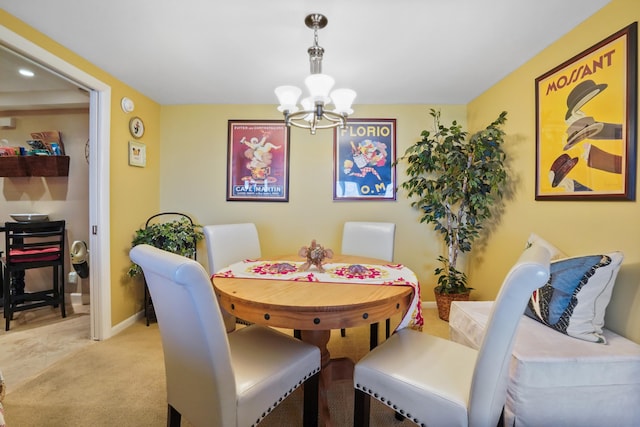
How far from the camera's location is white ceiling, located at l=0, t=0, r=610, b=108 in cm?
162

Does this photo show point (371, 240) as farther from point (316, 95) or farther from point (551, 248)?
point (316, 95)

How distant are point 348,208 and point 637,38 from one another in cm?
229

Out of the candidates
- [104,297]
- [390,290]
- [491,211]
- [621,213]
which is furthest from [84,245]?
[621,213]

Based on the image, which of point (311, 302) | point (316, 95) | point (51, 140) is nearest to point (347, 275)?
Result: point (311, 302)

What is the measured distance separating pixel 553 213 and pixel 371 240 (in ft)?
4.30

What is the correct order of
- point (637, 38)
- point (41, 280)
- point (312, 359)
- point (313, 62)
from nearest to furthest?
point (312, 359)
point (637, 38)
point (313, 62)
point (41, 280)

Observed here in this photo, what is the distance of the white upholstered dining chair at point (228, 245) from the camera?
7.06 ft

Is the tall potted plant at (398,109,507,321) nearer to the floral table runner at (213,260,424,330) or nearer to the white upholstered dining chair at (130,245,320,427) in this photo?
the floral table runner at (213,260,424,330)

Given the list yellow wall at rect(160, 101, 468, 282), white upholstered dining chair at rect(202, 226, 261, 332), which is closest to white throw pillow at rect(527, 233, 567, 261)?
yellow wall at rect(160, 101, 468, 282)

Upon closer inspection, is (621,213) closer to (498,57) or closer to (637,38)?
(637,38)

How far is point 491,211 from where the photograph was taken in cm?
269

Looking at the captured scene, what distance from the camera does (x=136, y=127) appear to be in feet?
9.15

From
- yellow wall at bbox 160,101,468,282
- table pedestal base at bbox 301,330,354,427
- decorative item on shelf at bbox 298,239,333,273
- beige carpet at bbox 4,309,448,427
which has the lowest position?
beige carpet at bbox 4,309,448,427

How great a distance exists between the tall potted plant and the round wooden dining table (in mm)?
1502
